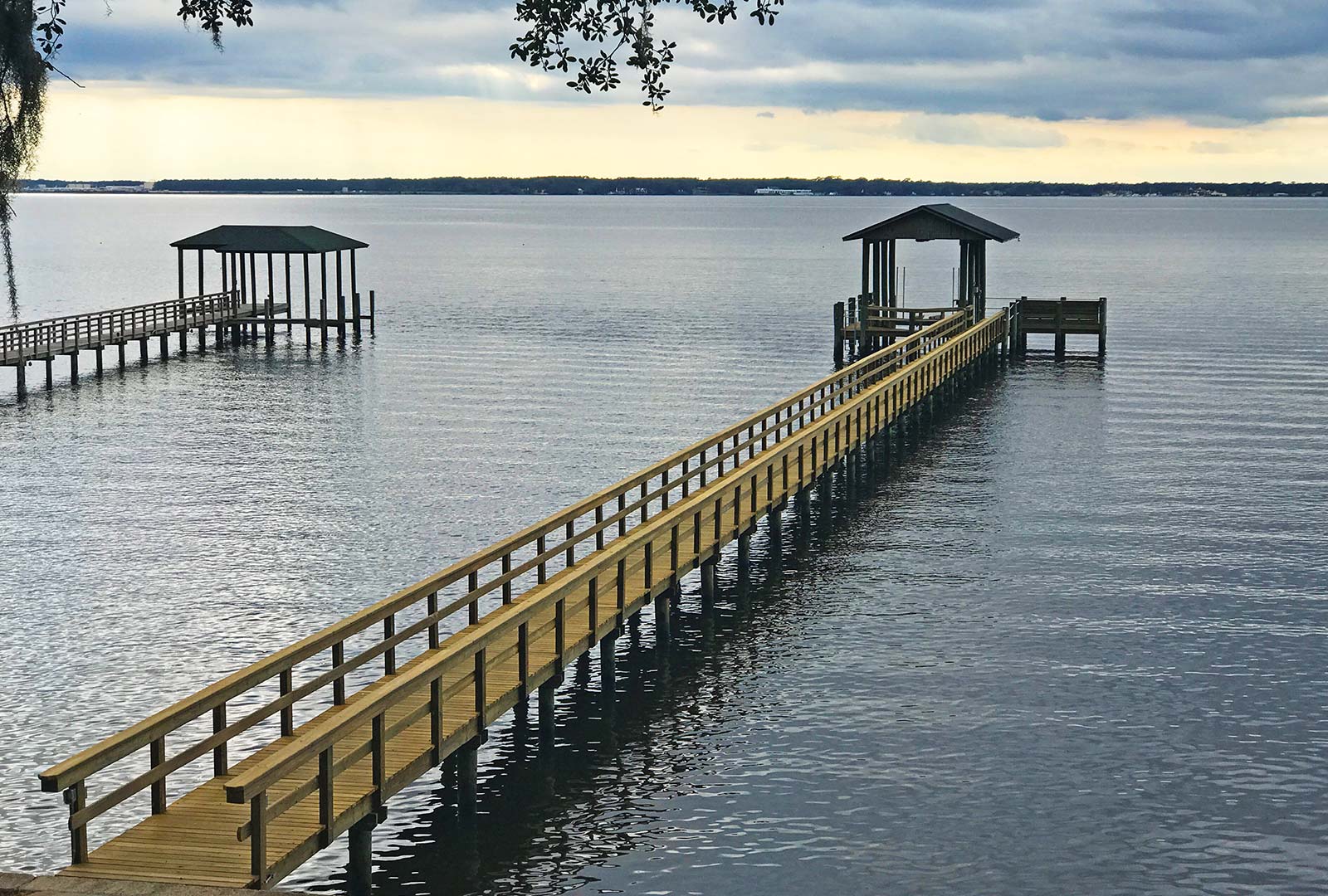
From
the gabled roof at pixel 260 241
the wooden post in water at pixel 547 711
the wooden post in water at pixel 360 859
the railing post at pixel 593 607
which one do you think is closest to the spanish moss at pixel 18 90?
the wooden post in water at pixel 360 859

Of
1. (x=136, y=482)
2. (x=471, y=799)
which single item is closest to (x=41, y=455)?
(x=136, y=482)

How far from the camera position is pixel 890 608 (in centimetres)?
2269

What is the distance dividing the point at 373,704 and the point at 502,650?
451 cm

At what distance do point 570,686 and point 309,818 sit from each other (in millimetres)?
7216

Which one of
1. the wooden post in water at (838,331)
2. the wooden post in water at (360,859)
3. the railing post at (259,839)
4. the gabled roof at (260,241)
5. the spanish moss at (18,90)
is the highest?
the gabled roof at (260,241)

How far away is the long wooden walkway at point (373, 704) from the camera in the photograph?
1130 centimetres

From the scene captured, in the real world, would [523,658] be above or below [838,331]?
below

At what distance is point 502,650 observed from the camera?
56.0 ft

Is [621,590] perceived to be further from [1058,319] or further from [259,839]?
[1058,319]

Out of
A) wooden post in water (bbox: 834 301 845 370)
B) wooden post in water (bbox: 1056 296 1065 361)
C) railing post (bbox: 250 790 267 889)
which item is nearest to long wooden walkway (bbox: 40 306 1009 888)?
railing post (bbox: 250 790 267 889)

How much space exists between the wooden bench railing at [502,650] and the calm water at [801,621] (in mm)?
967

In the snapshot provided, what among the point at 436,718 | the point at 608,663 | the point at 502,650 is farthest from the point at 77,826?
the point at 608,663

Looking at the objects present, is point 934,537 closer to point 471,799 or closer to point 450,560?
point 450,560

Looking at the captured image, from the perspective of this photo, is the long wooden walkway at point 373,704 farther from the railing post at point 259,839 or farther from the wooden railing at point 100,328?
the wooden railing at point 100,328
